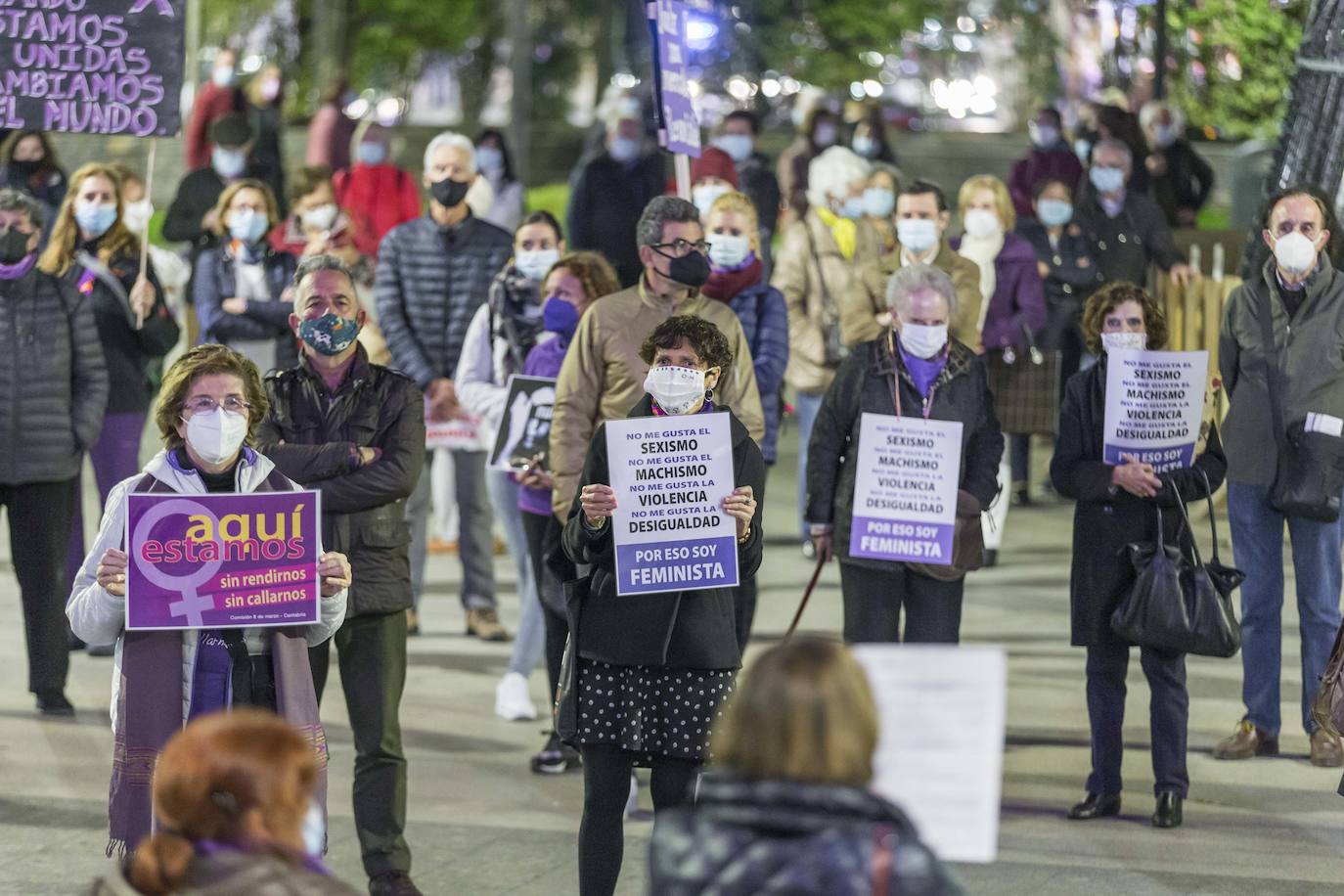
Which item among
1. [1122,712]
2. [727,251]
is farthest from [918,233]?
[1122,712]

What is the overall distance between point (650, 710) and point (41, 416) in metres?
3.85

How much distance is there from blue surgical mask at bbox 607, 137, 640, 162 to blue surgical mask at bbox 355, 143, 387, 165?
1703 millimetres

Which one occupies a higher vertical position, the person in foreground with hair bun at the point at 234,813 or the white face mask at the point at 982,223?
the white face mask at the point at 982,223

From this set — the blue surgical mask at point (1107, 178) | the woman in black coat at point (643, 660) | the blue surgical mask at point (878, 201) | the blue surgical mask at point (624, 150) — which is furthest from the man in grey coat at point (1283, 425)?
the blue surgical mask at point (624, 150)

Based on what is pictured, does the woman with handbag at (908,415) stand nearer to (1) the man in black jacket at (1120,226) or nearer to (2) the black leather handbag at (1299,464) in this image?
(2) the black leather handbag at (1299,464)

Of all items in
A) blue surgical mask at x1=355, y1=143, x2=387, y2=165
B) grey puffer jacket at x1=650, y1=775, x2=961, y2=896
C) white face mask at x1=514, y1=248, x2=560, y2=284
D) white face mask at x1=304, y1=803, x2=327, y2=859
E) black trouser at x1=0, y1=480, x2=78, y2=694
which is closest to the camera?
grey puffer jacket at x1=650, y1=775, x2=961, y2=896

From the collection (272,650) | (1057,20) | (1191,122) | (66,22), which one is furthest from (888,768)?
(1057,20)

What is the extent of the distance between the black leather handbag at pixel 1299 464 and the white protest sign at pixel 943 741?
187 inches

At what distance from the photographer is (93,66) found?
8562 mm

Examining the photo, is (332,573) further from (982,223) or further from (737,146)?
(737,146)

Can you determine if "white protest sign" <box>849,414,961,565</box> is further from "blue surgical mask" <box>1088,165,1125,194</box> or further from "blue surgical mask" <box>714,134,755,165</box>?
"blue surgical mask" <box>714,134,755,165</box>

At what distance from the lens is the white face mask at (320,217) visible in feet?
38.9

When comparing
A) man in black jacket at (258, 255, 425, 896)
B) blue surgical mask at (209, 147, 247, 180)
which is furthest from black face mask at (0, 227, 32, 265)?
blue surgical mask at (209, 147, 247, 180)

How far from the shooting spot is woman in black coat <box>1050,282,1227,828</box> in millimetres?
7922
